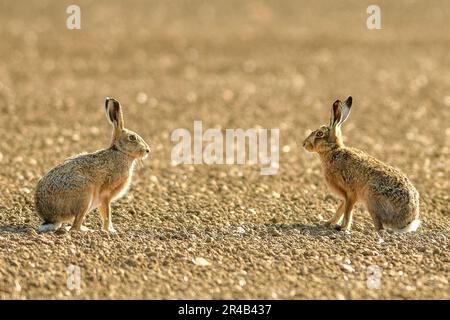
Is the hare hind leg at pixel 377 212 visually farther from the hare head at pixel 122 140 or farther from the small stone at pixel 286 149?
the small stone at pixel 286 149

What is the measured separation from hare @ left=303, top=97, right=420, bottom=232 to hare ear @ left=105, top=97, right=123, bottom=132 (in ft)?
6.52

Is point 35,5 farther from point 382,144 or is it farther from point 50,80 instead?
point 382,144

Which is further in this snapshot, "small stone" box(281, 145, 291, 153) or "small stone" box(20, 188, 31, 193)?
"small stone" box(281, 145, 291, 153)

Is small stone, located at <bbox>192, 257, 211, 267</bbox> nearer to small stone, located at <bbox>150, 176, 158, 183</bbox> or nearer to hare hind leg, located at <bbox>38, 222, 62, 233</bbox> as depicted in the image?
hare hind leg, located at <bbox>38, 222, 62, 233</bbox>

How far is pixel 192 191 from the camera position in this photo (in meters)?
10.7

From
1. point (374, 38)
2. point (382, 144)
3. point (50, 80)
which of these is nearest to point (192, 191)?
point (382, 144)

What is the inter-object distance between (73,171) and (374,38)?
60.1 feet

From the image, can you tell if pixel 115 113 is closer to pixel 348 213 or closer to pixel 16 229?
pixel 16 229

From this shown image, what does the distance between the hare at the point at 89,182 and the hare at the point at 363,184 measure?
1.94 metres

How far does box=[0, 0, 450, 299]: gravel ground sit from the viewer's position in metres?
7.43

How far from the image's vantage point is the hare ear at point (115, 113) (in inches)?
346

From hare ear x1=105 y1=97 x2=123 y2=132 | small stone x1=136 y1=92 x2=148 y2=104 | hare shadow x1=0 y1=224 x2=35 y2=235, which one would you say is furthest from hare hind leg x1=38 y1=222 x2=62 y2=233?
small stone x1=136 y1=92 x2=148 y2=104

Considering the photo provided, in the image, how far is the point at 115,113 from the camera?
29.0 feet
